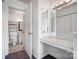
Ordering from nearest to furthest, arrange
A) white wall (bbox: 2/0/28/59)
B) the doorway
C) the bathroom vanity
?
the bathroom vanity → white wall (bbox: 2/0/28/59) → the doorway

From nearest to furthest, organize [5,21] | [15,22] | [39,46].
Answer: [39,46] < [5,21] < [15,22]

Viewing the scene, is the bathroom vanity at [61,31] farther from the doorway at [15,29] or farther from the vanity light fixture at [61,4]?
the doorway at [15,29]

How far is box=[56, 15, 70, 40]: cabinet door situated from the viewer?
2.01 m

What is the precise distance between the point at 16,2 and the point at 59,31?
2624 mm

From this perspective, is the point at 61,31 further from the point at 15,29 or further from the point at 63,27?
the point at 15,29

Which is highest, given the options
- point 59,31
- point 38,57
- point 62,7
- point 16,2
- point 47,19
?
point 16,2

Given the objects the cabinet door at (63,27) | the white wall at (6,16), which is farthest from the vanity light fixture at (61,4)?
the white wall at (6,16)

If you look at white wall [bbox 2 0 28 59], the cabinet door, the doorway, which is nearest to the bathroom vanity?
the cabinet door

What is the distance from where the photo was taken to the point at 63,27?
2176 mm

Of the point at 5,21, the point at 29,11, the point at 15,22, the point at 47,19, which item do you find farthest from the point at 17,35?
the point at 47,19

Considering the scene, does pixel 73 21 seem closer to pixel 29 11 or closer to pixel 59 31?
pixel 59 31

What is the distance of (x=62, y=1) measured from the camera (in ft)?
7.32

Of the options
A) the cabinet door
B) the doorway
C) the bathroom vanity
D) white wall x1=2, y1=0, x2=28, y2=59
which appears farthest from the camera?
the doorway

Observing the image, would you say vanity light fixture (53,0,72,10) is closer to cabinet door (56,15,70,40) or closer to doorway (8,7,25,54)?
cabinet door (56,15,70,40)
